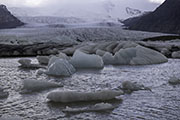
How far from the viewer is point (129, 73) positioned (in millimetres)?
8133

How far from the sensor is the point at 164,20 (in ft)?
183

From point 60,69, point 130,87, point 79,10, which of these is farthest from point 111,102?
point 79,10

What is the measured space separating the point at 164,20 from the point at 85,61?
48.9 meters

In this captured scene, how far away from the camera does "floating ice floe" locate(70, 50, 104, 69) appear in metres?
9.48

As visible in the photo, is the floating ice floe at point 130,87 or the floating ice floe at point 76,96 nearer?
the floating ice floe at point 76,96

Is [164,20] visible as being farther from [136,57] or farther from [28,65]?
[28,65]

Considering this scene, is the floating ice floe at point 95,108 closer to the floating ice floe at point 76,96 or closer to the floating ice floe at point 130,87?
the floating ice floe at point 76,96

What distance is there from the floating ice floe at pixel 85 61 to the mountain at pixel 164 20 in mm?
43393

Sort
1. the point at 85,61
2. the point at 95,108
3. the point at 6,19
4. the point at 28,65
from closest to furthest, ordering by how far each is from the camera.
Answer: the point at 95,108
the point at 85,61
the point at 28,65
the point at 6,19

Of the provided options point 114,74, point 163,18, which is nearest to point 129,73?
point 114,74

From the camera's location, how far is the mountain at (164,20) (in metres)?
52.9

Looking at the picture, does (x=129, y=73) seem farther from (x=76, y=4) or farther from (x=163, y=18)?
(x=76, y=4)

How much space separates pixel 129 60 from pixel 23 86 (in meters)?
5.41

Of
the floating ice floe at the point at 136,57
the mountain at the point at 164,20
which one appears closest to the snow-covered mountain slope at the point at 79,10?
the mountain at the point at 164,20
